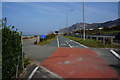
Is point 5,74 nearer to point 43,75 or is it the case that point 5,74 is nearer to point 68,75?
point 43,75

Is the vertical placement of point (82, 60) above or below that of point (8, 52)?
below

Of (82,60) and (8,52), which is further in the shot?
(82,60)

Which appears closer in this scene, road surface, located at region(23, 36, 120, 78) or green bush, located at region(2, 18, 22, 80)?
green bush, located at region(2, 18, 22, 80)

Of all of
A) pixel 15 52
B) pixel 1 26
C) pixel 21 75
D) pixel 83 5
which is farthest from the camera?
pixel 83 5

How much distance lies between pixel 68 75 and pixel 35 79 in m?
1.31

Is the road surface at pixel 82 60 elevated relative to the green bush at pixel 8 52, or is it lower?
lower

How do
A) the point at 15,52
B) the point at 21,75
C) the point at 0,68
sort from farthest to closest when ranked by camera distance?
the point at 21,75, the point at 15,52, the point at 0,68

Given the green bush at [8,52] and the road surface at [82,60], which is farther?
the road surface at [82,60]

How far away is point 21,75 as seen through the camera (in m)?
4.71

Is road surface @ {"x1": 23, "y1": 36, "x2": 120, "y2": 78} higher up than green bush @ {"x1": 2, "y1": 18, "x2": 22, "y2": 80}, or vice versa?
green bush @ {"x1": 2, "y1": 18, "x2": 22, "y2": 80}

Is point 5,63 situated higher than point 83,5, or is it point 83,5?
point 83,5

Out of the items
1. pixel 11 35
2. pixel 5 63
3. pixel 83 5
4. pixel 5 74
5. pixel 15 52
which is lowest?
pixel 5 74

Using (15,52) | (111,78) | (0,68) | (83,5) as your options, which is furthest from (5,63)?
(83,5)

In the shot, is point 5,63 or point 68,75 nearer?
point 5,63
